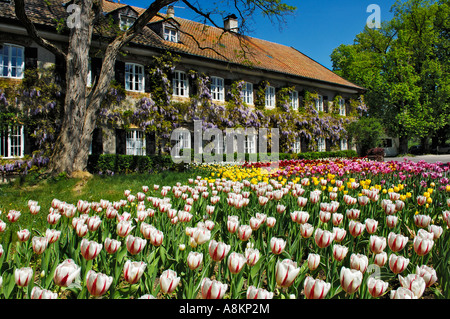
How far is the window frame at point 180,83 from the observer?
51.0 ft

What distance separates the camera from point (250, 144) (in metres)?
18.8

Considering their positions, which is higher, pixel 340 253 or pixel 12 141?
pixel 12 141

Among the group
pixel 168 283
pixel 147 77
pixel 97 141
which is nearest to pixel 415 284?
pixel 168 283

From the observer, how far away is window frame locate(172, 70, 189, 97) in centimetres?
1553

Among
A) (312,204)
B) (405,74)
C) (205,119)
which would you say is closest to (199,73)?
(205,119)

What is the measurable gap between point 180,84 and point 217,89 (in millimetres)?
2452

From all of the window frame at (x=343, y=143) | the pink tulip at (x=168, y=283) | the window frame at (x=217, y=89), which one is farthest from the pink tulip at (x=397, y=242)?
the window frame at (x=343, y=143)

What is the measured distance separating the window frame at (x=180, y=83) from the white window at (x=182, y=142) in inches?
80.8

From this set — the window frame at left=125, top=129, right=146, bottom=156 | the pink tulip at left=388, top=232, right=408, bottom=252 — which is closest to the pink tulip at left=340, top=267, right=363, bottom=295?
the pink tulip at left=388, top=232, right=408, bottom=252

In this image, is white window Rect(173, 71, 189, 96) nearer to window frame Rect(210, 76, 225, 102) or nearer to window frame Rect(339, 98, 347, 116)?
window frame Rect(210, 76, 225, 102)

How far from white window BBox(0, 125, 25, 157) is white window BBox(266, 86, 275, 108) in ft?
44.4

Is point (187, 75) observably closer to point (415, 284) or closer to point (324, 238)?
point (324, 238)
